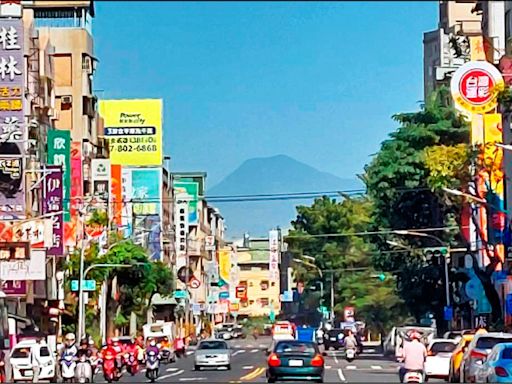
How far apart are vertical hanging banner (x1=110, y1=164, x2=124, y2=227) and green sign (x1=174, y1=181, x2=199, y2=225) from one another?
38709 mm

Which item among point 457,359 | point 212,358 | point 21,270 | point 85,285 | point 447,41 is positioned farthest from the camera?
point 447,41

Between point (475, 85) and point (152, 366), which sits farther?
point (475, 85)

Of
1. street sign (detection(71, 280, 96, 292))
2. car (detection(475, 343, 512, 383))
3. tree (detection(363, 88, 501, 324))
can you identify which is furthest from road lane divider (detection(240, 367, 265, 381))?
tree (detection(363, 88, 501, 324))

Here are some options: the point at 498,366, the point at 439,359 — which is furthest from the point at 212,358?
the point at 498,366

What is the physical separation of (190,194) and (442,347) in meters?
103

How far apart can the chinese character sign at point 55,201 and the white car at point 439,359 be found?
24337mm

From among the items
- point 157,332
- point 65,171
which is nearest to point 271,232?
point 157,332

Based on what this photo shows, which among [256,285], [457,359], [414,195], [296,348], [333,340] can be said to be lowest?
[333,340]

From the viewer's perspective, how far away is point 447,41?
92438 mm

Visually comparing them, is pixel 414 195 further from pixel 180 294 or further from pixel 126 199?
pixel 180 294

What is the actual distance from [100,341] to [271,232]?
6903cm

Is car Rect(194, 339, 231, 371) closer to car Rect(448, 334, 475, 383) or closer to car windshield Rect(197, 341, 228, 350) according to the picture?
car windshield Rect(197, 341, 228, 350)

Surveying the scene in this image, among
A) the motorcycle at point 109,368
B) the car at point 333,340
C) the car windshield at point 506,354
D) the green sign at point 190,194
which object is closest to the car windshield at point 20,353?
the motorcycle at point 109,368

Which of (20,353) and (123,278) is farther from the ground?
(123,278)
